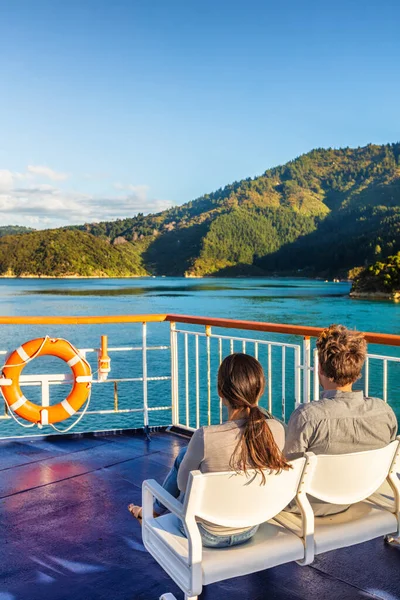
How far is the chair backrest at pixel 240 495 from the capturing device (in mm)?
1321

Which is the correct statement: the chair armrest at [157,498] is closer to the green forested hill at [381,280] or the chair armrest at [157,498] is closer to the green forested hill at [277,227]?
the green forested hill at [381,280]

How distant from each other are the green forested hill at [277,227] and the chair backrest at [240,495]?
7411 centimetres

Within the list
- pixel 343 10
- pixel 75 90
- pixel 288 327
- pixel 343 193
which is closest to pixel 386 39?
pixel 343 10

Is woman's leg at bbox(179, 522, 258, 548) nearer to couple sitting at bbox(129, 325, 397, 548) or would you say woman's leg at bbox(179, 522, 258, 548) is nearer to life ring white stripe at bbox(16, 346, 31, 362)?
couple sitting at bbox(129, 325, 397, 548)

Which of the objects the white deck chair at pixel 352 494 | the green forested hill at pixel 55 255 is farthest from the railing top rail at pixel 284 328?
the green forested hill at pixel 55 255

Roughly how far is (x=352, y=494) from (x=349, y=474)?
9 cm

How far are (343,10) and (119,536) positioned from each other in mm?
30526

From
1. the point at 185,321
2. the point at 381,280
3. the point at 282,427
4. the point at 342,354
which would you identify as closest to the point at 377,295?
the point at 381,280

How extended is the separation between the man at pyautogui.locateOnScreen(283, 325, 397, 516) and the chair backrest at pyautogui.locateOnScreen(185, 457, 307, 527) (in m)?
0.11

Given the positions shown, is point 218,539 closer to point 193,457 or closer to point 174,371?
point 193,457

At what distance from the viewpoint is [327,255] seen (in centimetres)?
9356

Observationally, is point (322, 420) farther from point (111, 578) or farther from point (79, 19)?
point (79, 19)

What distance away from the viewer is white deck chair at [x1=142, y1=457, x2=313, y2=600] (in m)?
1.35

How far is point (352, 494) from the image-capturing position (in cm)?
157
